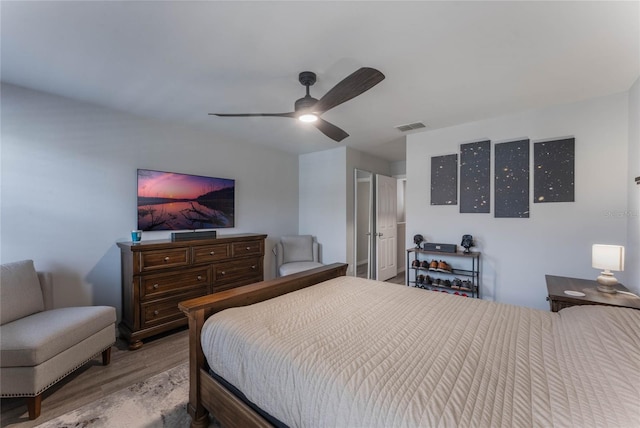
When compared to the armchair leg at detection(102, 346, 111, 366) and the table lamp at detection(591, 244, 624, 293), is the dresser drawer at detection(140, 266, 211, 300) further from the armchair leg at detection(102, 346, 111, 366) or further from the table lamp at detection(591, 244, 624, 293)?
the table lamp at detection(591, 244, 624, 293)

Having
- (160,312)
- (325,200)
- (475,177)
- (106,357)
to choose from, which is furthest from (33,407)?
(475,177)

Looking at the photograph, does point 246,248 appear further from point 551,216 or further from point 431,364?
point 551,216

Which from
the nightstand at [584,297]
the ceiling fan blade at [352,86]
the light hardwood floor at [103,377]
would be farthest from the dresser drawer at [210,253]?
the nightstand at [584,297]

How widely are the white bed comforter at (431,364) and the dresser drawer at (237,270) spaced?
5.61 ft

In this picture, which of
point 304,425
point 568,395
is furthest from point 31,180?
point 568,395

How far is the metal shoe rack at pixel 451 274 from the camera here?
128 inches

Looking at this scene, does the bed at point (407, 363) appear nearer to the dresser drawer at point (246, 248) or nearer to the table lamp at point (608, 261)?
the table lamp at point (608, 261)

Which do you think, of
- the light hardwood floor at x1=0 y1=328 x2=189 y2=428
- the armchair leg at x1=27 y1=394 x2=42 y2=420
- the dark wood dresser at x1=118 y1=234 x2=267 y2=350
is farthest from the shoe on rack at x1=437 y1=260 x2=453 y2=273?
the armchair leg at x1=27 y1=394 x2=42 y2=420

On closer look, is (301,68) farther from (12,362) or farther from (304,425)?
(12,362)

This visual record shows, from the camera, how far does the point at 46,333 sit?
184 centimetres

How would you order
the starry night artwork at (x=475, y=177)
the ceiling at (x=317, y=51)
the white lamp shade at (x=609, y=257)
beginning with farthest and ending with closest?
the starry night artwork at (x=475, y=177), the white lamp shade at (x=609, y=257), the ceiling at (x=317, y=51)

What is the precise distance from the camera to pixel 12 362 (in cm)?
171

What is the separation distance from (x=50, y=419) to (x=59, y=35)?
2507 millimetres

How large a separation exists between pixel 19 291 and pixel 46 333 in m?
0.58
